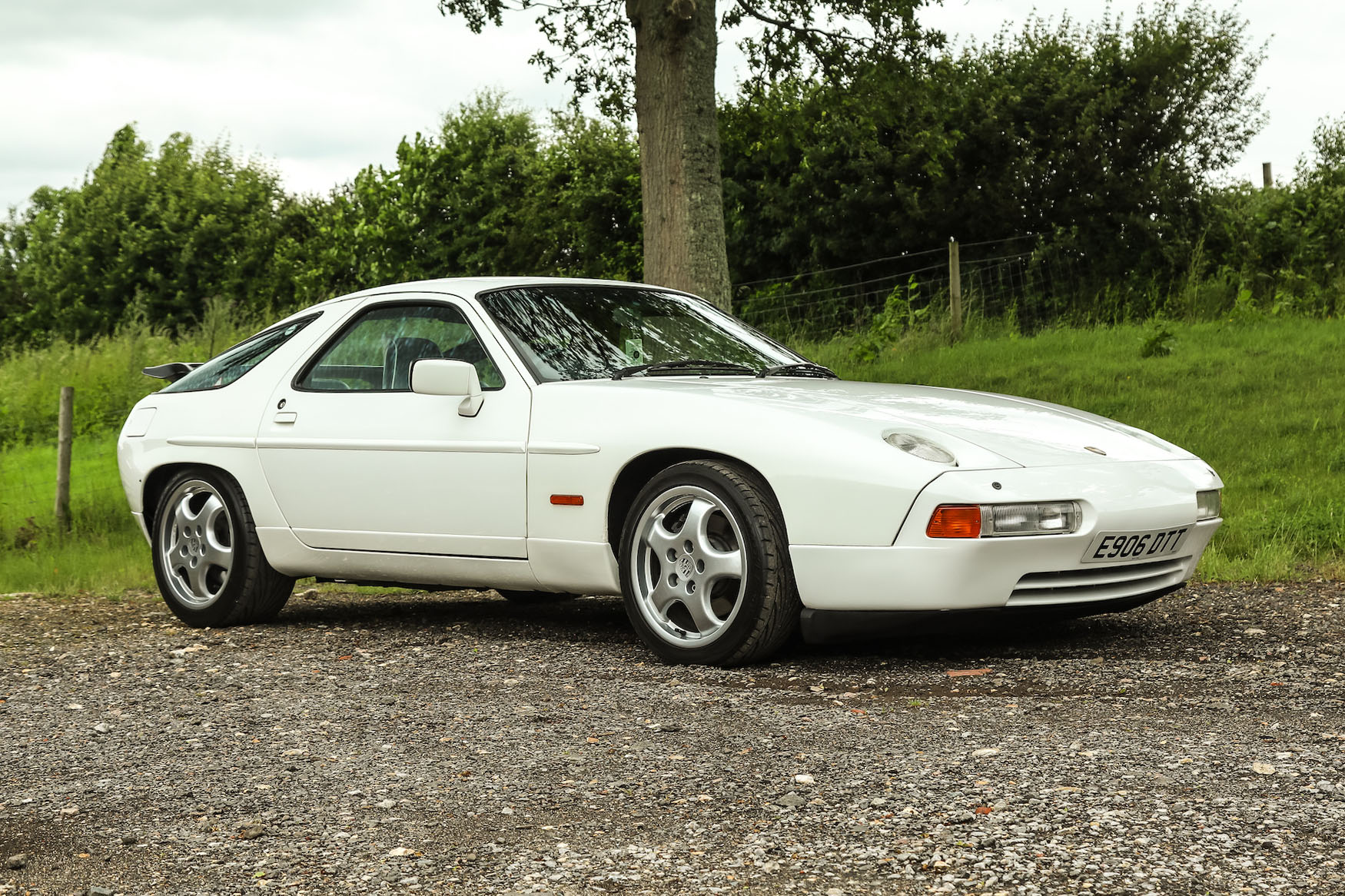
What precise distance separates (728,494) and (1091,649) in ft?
4.80

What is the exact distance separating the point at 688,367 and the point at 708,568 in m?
1.12

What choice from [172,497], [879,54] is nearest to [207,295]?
[879,54]

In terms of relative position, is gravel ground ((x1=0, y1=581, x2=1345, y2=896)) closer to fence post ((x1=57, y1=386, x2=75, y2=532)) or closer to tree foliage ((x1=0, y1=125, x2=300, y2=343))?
fence post ((x1=57, y1=386, x2=75, y2=532))

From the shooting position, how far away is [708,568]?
16.3 ft

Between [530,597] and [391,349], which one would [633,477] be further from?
[530,597]

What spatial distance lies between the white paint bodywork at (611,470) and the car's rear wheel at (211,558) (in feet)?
0.39

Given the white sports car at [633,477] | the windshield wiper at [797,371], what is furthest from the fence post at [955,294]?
the windshield wiper at [797,371]

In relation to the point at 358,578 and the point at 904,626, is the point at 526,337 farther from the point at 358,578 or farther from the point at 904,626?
the point at 904,626

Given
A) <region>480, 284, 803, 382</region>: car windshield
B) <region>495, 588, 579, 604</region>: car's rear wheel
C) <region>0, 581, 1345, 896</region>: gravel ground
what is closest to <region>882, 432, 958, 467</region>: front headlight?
<region>0, 581, 1345, 896</region>: gravel ground

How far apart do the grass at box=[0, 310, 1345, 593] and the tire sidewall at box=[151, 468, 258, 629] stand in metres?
2.25

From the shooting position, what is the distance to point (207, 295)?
39.7 m

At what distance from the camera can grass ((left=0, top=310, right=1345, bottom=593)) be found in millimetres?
7871

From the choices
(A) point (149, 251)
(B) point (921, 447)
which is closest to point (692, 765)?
(B) point (921, 447)

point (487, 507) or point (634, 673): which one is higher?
point (487, 507)
